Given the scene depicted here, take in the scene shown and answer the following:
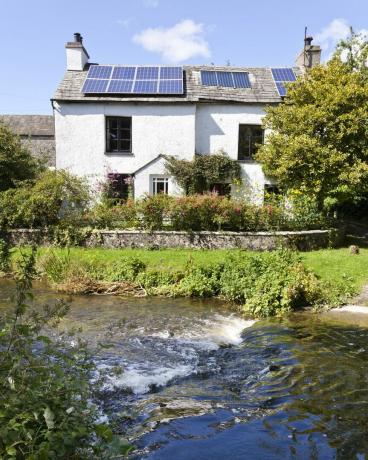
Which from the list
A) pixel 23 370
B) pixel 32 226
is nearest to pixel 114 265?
pixel 32 226

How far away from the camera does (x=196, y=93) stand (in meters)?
22.5

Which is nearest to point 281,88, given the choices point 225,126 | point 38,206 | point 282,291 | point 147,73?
point 225,126

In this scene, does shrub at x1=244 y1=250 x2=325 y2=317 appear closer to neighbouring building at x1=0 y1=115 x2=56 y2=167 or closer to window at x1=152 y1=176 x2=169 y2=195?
window at x1=152 y1=176 x2=169 y2=195

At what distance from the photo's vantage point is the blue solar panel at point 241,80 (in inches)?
915

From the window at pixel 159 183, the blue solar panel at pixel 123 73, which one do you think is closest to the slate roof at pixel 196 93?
the blue solar panel at pixel 123 73

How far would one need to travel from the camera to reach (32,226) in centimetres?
1719

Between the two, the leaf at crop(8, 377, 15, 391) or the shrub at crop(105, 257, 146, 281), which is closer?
the leaf at crop(8, 377, 15, 391)

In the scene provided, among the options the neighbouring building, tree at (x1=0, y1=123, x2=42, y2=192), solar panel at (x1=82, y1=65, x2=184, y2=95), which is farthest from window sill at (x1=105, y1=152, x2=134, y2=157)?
the neighbouring building

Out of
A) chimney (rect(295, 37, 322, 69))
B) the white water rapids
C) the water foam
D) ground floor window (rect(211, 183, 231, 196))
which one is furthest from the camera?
chimney (rect(295, 37, 322, 69))

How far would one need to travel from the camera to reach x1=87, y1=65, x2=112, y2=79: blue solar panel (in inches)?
912

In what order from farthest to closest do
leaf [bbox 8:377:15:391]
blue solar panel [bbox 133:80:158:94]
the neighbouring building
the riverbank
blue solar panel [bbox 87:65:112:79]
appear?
1. the neighbouring building
2. blue solar panel [bbox 87:65:112:79]
3. blue solar panel [bbox 133:80:158:94]
4. the riverbank
5. leaf [bbox 8:377:15:391]

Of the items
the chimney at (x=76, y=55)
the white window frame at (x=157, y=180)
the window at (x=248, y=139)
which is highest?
the chimney at (x=76, y=55)

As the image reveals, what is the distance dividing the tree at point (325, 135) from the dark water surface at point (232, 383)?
6.99m

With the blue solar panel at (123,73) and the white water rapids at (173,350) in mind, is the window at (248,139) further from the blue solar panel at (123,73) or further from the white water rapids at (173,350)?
the white water rapids at (173,350)
